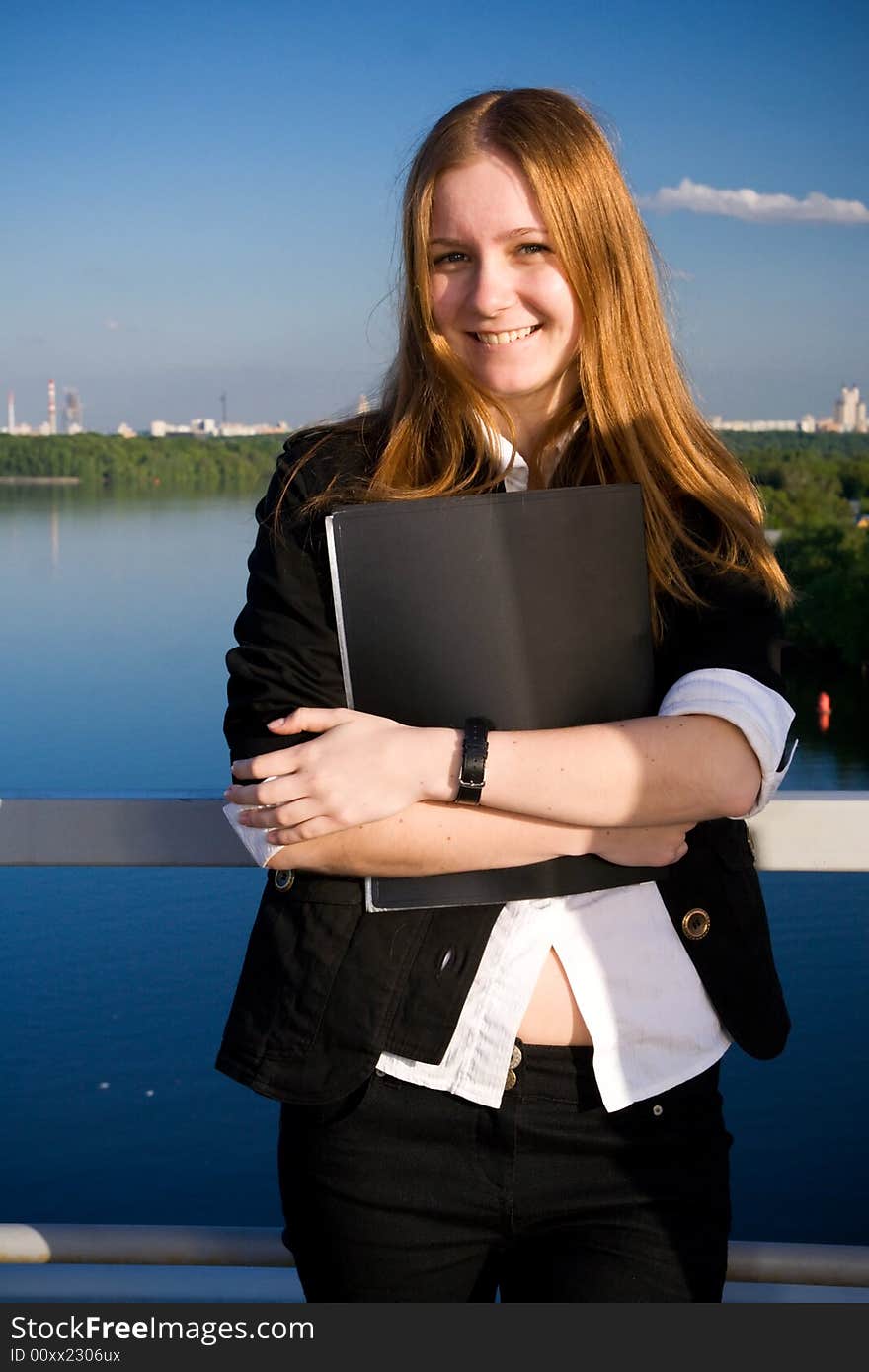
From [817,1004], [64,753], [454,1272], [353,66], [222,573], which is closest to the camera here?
[454,1272]

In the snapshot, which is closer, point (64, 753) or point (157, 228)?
point (64, 753)

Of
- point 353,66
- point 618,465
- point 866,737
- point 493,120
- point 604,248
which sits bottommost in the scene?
point 866,737

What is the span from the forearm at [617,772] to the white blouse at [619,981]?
0.08ft

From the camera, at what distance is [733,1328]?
1.18 meters

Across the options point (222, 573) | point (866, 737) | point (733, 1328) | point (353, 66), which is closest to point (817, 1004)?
point (733, 1328)

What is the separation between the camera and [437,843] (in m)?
1.17

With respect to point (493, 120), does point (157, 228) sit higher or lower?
higher

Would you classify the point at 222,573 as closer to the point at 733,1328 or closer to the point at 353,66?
the point at 353,66

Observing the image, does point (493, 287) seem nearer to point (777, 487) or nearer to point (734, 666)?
point (734, 666)

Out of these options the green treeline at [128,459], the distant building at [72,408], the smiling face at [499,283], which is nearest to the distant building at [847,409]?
the green treeline at [128,459]

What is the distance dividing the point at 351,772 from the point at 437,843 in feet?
0.33

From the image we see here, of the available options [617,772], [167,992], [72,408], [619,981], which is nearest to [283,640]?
[617,772]

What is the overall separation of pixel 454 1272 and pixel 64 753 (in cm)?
2409

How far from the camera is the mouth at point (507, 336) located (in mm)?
1275
